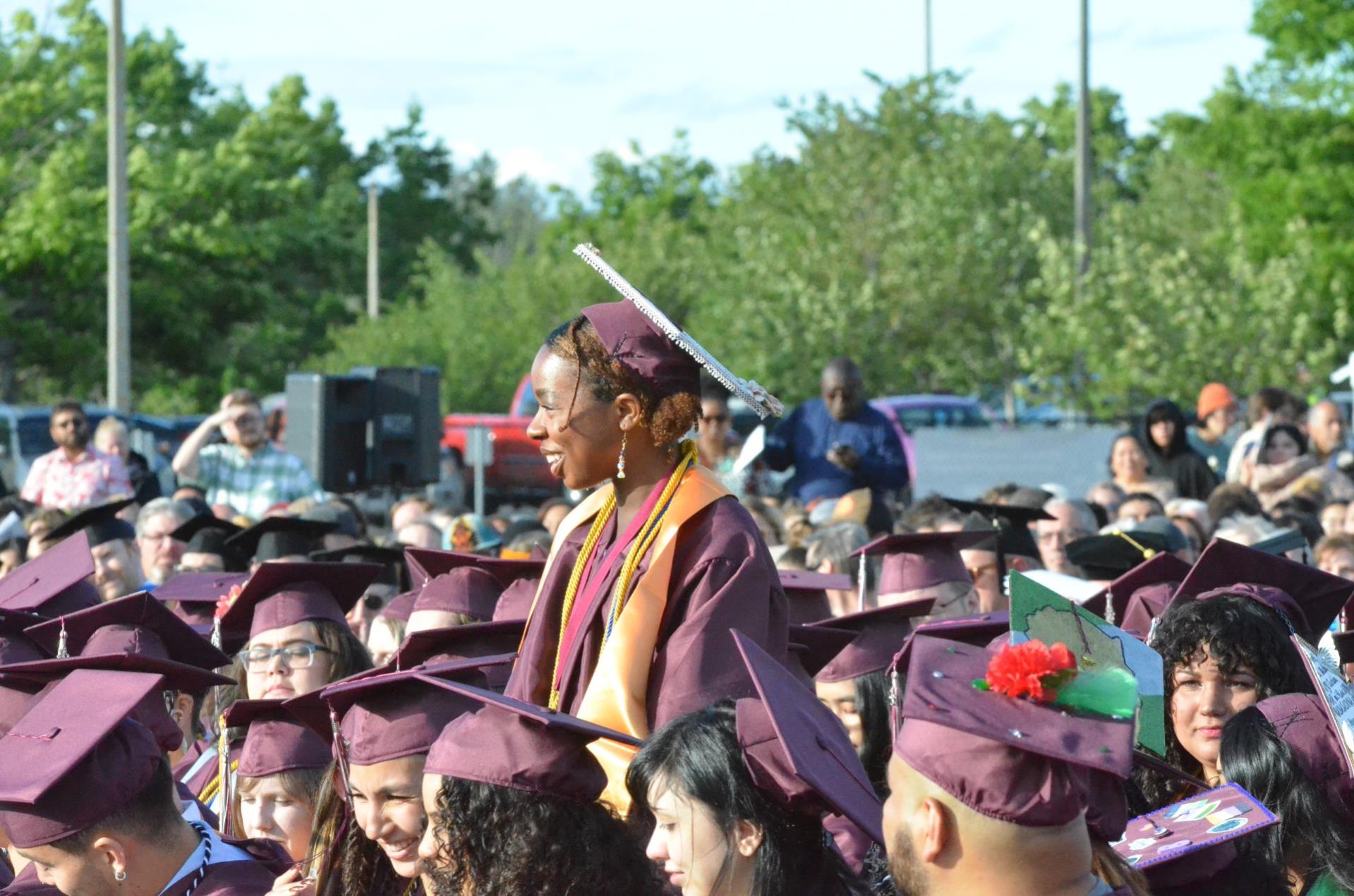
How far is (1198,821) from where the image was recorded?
3812 mm

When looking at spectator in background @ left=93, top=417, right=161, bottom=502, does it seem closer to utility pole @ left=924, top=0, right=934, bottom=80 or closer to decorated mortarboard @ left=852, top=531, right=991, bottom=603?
decorated mortarboard @ left=852, top=531, right=991, bottom=603

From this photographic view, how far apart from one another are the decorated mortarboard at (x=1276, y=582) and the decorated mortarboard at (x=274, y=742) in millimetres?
2442

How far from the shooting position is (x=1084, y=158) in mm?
21328

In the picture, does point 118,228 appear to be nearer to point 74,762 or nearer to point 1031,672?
point 74,762

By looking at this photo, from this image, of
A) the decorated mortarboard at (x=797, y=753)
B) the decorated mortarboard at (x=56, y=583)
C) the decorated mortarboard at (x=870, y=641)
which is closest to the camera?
the decorated mortarboard at (x=797, y=753)

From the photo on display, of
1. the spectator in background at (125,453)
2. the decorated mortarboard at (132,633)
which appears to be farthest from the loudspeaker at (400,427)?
the decorated mortarboard at (132,633)

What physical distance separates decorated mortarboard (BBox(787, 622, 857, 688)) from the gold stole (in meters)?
1.06

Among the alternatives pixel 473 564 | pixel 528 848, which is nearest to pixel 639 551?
pixel 528 848

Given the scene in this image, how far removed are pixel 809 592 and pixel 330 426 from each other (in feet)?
22.6

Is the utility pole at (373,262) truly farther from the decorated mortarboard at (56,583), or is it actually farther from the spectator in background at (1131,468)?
the decorated mortarboard at (56,583)

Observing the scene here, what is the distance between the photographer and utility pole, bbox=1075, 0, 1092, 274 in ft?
69.7

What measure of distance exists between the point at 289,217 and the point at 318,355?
9.38 m

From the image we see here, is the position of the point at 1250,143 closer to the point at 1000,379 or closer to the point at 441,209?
the point at 1000,379

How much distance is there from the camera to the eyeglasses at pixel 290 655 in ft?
19.6
